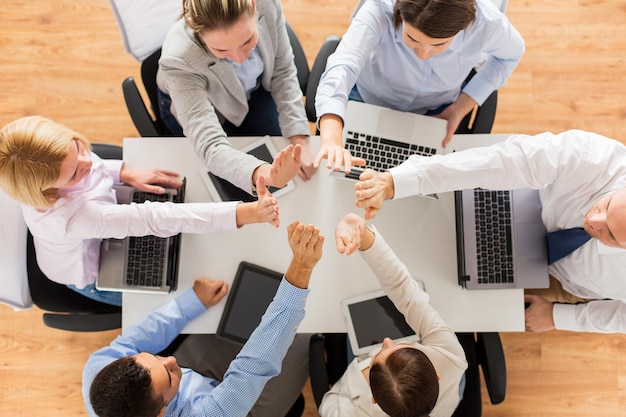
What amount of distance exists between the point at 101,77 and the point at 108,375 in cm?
168

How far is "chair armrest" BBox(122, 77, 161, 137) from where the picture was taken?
1.84 meters

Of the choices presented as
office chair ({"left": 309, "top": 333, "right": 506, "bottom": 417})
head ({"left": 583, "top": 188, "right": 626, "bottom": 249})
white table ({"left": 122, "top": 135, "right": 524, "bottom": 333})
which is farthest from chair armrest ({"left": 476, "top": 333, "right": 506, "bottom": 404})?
head ({"left": 583, "top": 188, "right": 626, "bottom": 249})

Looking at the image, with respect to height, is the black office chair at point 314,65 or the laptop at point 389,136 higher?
the black office chair at point 314,65

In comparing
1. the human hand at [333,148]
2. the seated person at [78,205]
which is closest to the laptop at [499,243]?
the human hand at [333,148]

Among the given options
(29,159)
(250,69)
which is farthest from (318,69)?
(29,159)

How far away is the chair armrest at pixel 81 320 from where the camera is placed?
5.81 ft

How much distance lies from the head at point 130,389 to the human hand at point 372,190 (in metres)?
0.82

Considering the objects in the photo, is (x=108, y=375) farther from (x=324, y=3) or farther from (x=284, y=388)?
(x=324, y=3)

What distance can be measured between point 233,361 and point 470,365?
2.97 feet

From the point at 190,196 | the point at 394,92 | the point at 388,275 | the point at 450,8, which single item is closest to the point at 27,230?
the point at 190,196

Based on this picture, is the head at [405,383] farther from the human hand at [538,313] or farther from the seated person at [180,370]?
the human hand at [538,313]

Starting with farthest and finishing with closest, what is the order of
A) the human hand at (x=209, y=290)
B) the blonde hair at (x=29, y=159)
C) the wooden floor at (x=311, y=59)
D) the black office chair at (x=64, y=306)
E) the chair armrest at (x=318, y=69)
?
the wooden floor at (x=311, y=59)
the chair armrest at (x=318, y=69)
the black office chair at (x=64, y=306)
the human hand at (x=209, y=290)
the blonde hair at (x=29, y=159)

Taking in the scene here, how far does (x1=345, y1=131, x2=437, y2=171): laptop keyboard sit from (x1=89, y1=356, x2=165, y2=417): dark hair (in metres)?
0.98

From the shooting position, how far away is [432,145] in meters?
1.71
